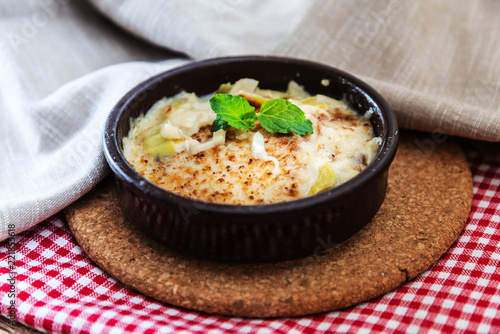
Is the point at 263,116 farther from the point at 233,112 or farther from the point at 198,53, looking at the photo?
the point at 198,53

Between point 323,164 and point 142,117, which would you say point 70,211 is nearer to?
point 142,117

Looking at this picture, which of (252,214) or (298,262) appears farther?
(298,262)

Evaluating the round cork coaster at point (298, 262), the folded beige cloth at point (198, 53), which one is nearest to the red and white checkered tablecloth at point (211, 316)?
the round cork coaster at point (298, 262)

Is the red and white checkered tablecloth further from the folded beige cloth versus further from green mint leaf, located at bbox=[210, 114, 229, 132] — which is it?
green mint leaf, located at bbox=[210, 114, 229, 132]

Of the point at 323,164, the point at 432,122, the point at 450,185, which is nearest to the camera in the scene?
the point at 323,164

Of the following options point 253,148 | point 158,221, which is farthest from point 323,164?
point 158,221

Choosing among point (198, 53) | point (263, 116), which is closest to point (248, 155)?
point (263, 116)

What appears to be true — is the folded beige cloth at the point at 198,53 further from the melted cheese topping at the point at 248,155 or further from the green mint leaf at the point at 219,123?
the green mint leaf at the point at 219,123
